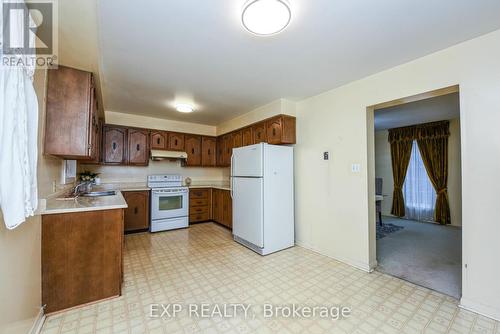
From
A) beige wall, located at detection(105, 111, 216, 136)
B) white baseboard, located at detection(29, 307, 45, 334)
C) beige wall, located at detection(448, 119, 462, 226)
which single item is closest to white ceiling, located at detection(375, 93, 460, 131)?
beige wall, located at detection(448, 119, 462, 226)

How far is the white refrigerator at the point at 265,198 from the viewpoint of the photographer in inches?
129

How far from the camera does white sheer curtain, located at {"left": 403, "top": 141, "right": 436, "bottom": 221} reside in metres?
5.37

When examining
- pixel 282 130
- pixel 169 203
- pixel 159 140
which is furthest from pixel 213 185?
pixel 282 130

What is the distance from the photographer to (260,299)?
6.90 feet

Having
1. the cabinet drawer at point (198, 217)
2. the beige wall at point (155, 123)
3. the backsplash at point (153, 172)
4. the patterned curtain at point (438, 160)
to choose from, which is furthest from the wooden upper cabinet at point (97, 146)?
the patterned curtain at point (438, 160)

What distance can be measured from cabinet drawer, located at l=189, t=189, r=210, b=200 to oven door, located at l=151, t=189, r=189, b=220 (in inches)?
8.2

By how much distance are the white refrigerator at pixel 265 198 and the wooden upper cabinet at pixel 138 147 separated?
2191 millimetres

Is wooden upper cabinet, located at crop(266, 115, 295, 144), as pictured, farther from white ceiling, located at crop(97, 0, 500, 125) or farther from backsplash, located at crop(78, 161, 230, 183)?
backsplash, located at crop(78, 161, 230, 183)

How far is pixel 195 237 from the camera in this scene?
4.04 meters

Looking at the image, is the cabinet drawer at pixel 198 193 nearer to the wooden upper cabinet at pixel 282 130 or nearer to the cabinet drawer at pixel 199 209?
the cabinet drawer at pixel 199 209

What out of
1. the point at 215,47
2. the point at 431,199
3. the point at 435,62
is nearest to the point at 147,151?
the point at 215,47

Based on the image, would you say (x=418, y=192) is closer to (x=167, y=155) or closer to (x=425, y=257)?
(x=425, y=257)

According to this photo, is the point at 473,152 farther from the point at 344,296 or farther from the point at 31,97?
the point at 31,97

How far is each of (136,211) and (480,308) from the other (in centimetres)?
487
